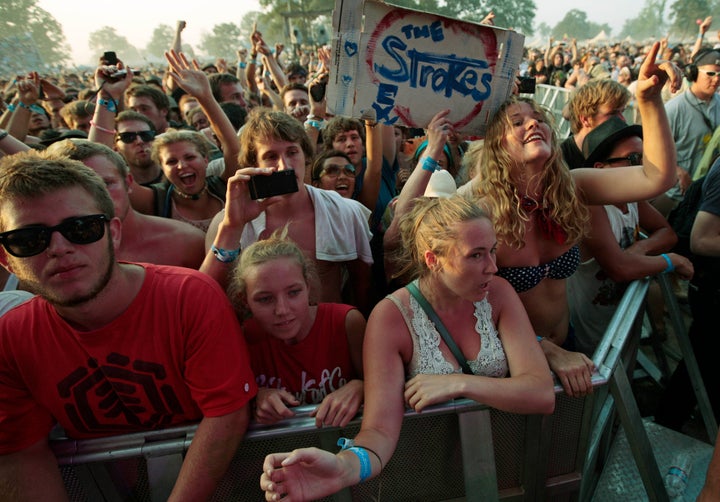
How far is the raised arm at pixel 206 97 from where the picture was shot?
9.57 feet

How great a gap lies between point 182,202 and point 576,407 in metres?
2.56

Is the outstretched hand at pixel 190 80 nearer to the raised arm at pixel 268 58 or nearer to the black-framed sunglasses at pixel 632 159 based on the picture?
the raised arm at pixel 268 58

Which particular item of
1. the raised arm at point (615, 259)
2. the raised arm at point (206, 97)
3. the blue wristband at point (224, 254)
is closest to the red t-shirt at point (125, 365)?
the blue wristband at point (224, 254)

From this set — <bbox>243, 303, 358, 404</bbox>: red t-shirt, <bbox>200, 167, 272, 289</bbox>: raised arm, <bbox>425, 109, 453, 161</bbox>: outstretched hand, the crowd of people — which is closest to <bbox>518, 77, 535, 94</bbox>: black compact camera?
the crowd of people

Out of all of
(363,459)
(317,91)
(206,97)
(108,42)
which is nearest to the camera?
(363,459)

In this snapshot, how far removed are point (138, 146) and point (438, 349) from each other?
295 centimetres

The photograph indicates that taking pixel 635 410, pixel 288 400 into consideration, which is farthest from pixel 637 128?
pixel 288 400

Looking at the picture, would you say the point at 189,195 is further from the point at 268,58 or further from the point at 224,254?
the point at 268,58

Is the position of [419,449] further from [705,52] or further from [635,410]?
[705,52]

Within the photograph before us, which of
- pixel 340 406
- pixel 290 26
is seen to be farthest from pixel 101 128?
pixel 290 26

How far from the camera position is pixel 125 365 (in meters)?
1.48

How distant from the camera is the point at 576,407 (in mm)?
1611

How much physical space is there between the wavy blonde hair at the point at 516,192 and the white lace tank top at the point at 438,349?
520mm

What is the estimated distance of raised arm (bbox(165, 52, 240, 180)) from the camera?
2.92m
